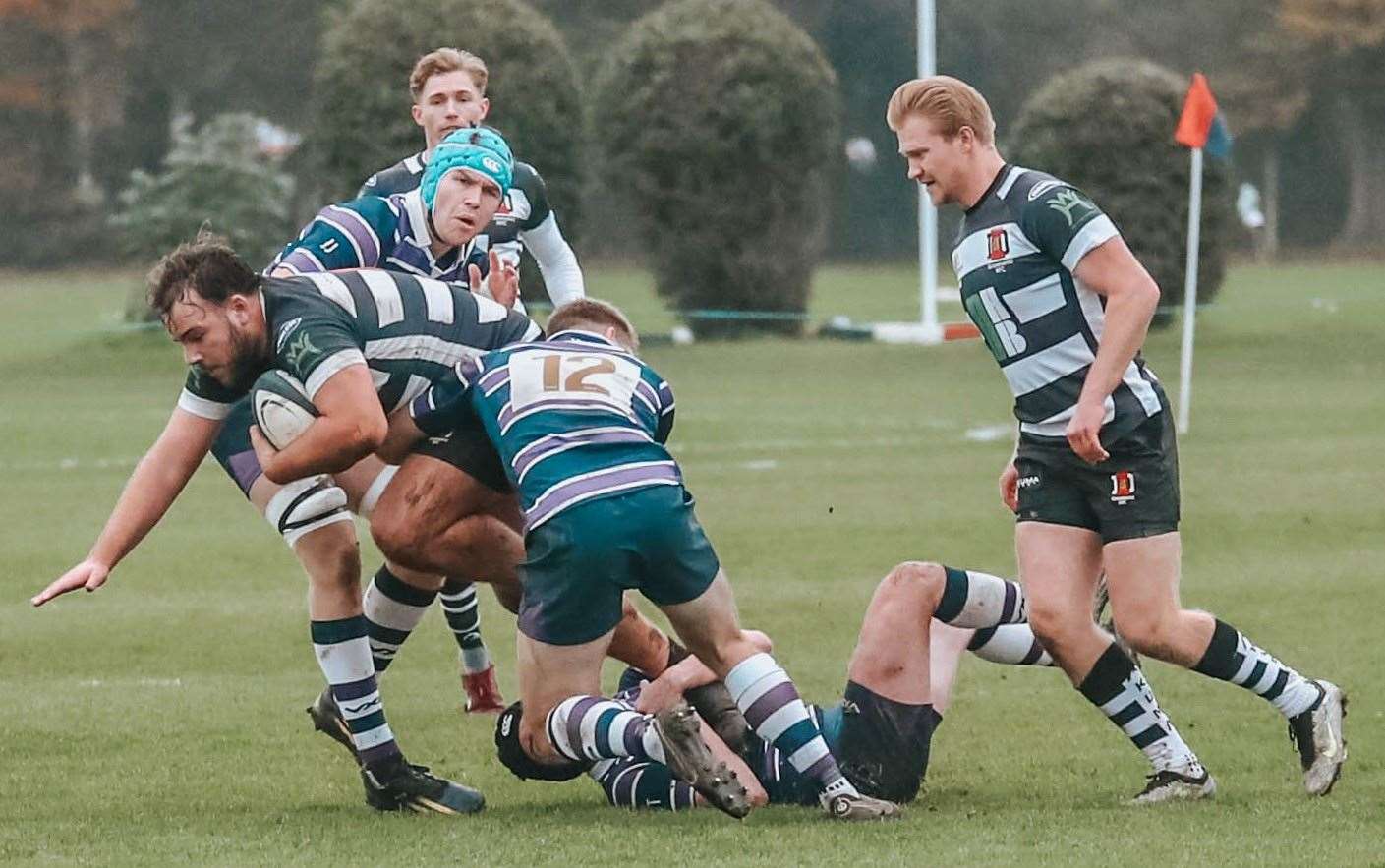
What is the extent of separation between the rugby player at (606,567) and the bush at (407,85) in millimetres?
19587

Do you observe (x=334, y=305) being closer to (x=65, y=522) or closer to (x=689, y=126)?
(x=65, y=522)

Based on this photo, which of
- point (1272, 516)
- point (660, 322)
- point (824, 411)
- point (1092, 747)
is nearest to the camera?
point (1092, 747)

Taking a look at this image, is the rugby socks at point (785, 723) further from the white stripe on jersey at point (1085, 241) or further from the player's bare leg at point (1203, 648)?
the white stripe on jersey at point (1085, 241)

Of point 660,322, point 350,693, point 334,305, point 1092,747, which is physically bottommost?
point 660,322

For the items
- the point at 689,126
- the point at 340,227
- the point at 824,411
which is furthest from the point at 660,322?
the point at 340,227

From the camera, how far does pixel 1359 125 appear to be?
5031 centimetres

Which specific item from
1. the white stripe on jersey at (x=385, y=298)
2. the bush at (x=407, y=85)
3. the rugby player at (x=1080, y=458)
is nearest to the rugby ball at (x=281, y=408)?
the white stripe on jersey at (x=385, y=298)

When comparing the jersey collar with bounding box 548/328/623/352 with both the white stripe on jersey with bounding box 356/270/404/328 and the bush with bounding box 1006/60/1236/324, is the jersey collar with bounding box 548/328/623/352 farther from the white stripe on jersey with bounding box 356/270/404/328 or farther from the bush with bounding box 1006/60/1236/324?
the bush with bounding box 1006/60/1236/324

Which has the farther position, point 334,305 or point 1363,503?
point 1363,503

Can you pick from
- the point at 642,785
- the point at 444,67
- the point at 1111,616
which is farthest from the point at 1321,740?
the point at 444,67

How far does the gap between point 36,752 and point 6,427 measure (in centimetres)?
1267

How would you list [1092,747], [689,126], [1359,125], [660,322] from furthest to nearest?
→ [1359,125]
[660,322]
[689,126]
[1092,747]

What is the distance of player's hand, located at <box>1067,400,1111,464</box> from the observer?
243 inches

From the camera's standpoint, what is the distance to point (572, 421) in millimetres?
6039
